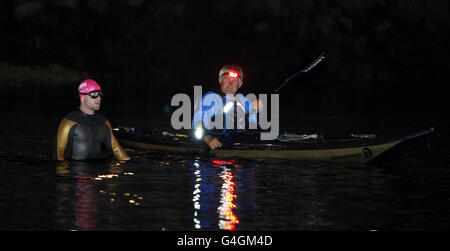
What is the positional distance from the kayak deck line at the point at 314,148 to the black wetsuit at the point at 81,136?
10.8 feet

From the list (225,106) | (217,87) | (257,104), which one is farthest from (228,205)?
(217,87)

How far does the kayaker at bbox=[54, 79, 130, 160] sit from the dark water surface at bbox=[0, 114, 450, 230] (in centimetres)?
30

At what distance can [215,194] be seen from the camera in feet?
55.8

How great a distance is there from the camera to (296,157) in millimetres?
21875

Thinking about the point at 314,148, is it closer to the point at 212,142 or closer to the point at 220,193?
the point at 212,142

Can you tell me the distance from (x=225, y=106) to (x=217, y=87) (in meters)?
0.81

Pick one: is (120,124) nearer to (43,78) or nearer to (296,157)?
(296,157)

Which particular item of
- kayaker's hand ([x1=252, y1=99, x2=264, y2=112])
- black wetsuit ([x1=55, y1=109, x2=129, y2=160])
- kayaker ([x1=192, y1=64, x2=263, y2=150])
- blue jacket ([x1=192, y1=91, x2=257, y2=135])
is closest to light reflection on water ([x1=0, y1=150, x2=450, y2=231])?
black wetsuit ([x1=55, y1=109, x2=129, y2=160])

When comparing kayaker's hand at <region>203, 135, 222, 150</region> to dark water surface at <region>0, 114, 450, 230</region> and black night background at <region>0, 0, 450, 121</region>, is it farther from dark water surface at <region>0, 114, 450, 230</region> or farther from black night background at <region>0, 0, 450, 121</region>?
black night background at <region>0, 0, 450, 121</region>

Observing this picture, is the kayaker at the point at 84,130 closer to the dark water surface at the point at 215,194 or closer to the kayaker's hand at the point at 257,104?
the dark water surface at the point at 215,194

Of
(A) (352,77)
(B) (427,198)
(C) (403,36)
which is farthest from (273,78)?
(B) (427,198)

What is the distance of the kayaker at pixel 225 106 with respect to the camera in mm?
21703

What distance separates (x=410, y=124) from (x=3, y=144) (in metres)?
18.0

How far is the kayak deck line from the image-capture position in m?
21.0
